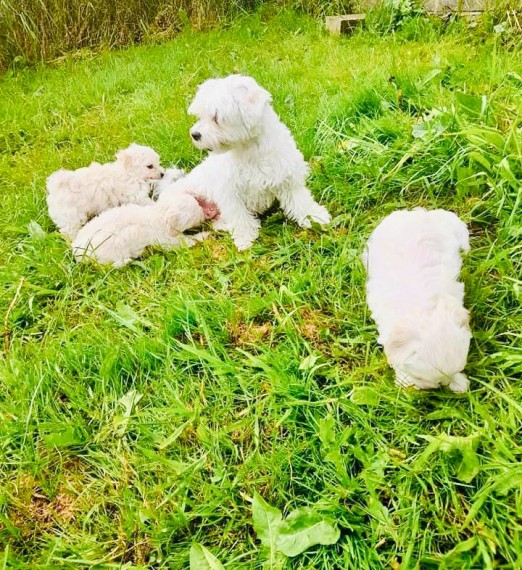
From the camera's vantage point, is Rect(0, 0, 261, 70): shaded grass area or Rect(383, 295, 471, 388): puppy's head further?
Rect(0, 0, 261, 70): shaded grass area

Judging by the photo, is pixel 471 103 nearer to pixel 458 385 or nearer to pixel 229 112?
pixel 229 112

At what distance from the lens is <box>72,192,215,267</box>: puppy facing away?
10.0ft

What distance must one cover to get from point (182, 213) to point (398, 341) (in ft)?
5.74

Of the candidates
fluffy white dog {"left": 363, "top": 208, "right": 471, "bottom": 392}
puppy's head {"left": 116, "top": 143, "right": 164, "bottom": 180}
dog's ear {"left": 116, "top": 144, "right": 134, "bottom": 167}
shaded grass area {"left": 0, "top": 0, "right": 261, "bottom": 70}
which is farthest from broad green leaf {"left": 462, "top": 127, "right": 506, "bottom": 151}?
shaded grass area {"left": 0, "top": 0, "right": 261, "bottom": 70}

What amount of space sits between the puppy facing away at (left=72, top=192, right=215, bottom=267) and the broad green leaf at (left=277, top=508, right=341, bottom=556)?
1904 millimetres

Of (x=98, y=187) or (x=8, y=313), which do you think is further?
(x=98, y=187)

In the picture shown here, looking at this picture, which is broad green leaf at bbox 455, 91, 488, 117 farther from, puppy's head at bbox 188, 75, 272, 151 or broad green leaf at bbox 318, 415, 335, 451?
broad green leaf at bbox 318, 415, 335, 451

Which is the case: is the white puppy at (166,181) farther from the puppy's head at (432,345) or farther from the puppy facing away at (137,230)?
the puppy's head at (432,345)

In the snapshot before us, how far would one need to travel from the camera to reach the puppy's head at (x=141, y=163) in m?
3.71

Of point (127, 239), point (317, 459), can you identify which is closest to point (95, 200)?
→ point (127, 239)

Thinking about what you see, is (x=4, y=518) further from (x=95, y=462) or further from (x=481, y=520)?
(x=481, y=520)

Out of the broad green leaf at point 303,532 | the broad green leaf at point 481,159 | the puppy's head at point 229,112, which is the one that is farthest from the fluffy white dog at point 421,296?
the puppy's head at point 229,112

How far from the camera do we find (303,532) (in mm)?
1641

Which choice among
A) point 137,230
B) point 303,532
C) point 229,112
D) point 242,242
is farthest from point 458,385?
point 137,230
